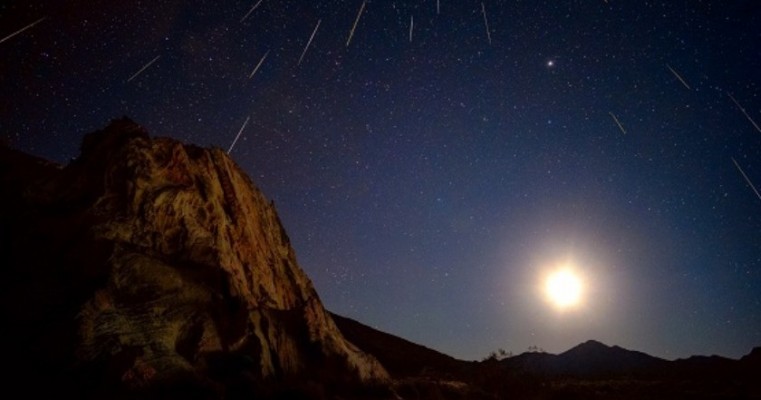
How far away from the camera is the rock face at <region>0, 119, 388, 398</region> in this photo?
48.7ft

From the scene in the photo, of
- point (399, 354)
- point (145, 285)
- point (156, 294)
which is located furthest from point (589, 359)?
point (145, 285)

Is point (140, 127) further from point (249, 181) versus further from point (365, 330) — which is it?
point (365, 330)

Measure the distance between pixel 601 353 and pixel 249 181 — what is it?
90977 mm

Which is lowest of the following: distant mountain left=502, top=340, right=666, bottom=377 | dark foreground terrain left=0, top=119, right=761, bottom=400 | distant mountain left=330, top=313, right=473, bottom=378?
dark foreground terrain left=0, top=119, right=761, bottom=400

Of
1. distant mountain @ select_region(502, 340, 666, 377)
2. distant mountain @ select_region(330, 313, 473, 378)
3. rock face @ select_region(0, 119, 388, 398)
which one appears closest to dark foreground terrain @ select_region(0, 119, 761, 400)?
rock face @ select_region(0, 119, 388, 398)

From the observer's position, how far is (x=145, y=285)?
1791cm

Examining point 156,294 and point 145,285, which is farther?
point 156,294

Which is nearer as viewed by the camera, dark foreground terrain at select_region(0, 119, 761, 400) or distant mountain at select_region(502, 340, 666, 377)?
dark foreground terrain at select_region(0, 119, 761, 400)

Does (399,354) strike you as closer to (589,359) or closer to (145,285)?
(145,285)

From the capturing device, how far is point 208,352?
58.5ft

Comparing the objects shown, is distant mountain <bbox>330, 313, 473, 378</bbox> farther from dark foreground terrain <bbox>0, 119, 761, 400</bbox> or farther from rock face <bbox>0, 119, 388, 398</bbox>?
rock face <bbox>0, 119, 388, 398</bbox>

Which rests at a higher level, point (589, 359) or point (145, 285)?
point (589, 359)

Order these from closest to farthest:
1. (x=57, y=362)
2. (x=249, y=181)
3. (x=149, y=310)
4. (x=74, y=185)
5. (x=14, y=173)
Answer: (x=57, y=362), (x=149, y=310), (x=74, y=185), (x=14, y=173), (x=249, y=181)

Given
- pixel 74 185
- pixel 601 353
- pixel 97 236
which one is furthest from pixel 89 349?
pixel 601 353
